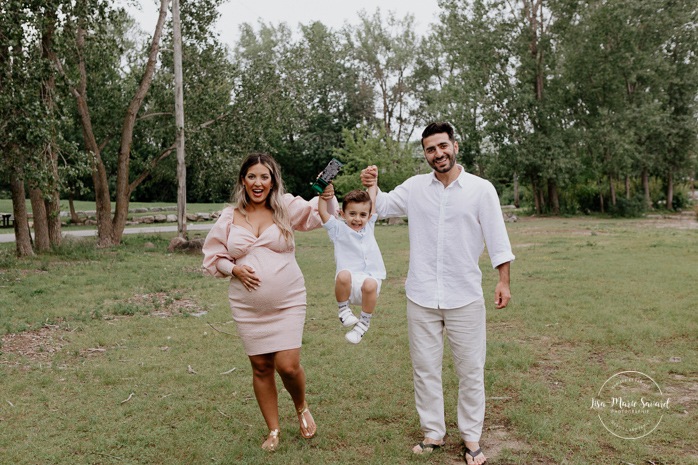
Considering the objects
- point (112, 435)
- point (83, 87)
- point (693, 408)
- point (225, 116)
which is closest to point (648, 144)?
point (225, 116)

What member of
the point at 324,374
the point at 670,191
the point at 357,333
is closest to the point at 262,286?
the point at 357,333

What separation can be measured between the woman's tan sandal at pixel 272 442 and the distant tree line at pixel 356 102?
10969 millimetres

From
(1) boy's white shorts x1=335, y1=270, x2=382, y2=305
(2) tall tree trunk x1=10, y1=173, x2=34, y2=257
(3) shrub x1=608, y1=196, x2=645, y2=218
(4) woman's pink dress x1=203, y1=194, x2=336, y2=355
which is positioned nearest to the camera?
(4) woman's pink dress x1=203, y1=194, x2=336, y2=355

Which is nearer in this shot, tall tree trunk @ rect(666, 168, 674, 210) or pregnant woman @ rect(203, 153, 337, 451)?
pregnant woman @ rect(203, 153, 337, 451)

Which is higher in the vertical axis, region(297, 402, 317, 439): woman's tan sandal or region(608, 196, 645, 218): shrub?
region(608, 196, 645, 218): shrub

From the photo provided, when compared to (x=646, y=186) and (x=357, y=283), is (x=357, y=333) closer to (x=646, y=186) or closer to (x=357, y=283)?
(x=357, y=283)

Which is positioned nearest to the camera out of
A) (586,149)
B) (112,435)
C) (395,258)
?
(112,435)

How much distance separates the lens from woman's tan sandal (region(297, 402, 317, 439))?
4.84 metres

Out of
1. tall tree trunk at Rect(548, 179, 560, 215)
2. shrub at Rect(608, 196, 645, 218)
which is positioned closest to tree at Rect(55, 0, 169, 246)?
tall tree trunk at Rect(548, 179, 560, 215)

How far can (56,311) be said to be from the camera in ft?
31.6

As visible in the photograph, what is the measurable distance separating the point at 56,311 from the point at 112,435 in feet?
17.6

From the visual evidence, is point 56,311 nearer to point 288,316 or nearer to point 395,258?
point 288,316

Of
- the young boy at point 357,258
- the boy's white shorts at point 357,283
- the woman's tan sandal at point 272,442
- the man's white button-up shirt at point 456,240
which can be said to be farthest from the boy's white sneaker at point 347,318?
the woman's tan sandal at point 272,442

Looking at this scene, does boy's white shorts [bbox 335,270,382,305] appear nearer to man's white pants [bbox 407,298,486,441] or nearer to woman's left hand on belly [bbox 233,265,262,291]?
man's white pants [bbox 407,298,486,441]
